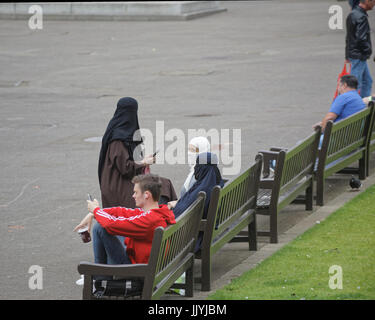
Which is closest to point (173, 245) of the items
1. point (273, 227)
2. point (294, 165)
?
point (273, 227)

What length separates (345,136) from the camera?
11.9 meters

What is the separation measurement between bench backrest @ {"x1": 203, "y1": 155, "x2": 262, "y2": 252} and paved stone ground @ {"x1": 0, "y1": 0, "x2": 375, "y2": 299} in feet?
1.79

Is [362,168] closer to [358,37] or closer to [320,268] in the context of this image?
[358,37]

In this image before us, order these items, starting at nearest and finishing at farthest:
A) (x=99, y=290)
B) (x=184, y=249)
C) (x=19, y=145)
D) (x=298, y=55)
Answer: (x=99, y=290), (x=184, y=249), (x=19, y=145), (x=298, y=55)

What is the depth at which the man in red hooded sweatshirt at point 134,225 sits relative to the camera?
7.51 metres

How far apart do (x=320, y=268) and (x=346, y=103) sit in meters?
4.58

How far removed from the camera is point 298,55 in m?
27.8

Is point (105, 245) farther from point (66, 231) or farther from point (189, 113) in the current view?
point (189, 113)

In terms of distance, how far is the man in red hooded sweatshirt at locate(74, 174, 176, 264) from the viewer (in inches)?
296

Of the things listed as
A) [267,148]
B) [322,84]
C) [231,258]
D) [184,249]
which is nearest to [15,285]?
[184,249]

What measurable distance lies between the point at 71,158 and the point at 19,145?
160 centimetres

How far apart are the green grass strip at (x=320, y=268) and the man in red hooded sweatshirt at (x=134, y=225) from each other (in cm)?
84

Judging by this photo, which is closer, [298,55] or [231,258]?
[231,258]

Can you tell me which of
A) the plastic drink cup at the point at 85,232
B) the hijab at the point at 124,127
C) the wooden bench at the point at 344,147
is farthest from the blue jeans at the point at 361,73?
the plastic drink cup at the point at 85,232
